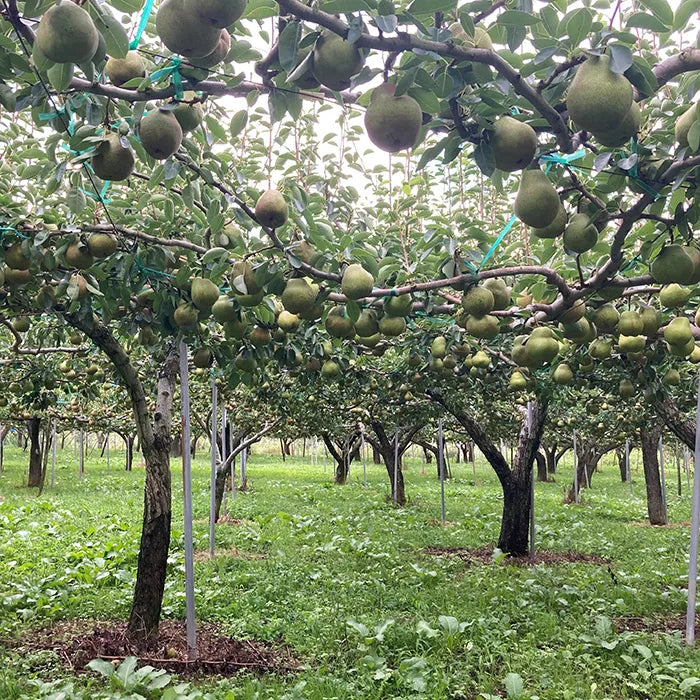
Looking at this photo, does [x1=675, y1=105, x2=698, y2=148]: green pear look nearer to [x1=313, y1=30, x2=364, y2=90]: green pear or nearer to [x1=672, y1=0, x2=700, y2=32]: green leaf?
[x1=672, y1=0, x2=700, y2=32]: green leaf

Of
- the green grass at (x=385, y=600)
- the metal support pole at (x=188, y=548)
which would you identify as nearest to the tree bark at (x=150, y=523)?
the metal support pole at (x=188, y=548)

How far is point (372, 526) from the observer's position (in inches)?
473

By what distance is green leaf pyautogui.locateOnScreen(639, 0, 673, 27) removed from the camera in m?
1.66

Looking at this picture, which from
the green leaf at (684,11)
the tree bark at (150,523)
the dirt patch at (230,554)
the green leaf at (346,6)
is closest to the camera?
the green leaf at (346,6)

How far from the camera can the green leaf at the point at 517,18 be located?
5.13ft

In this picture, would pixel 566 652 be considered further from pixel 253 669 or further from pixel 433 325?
pixel 433 325

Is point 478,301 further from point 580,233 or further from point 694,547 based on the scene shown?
point 694,547

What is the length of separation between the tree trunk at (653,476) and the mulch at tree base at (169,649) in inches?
439

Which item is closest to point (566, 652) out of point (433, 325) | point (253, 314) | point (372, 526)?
point (433, 325)

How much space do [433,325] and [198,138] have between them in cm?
296

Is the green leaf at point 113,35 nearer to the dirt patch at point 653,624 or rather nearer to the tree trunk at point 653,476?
the dirt patch at point 653,624

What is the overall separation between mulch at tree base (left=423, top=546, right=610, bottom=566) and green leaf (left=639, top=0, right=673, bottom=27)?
319 inches

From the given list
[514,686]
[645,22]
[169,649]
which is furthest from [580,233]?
[169,649]

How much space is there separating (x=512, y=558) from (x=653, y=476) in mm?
6573
